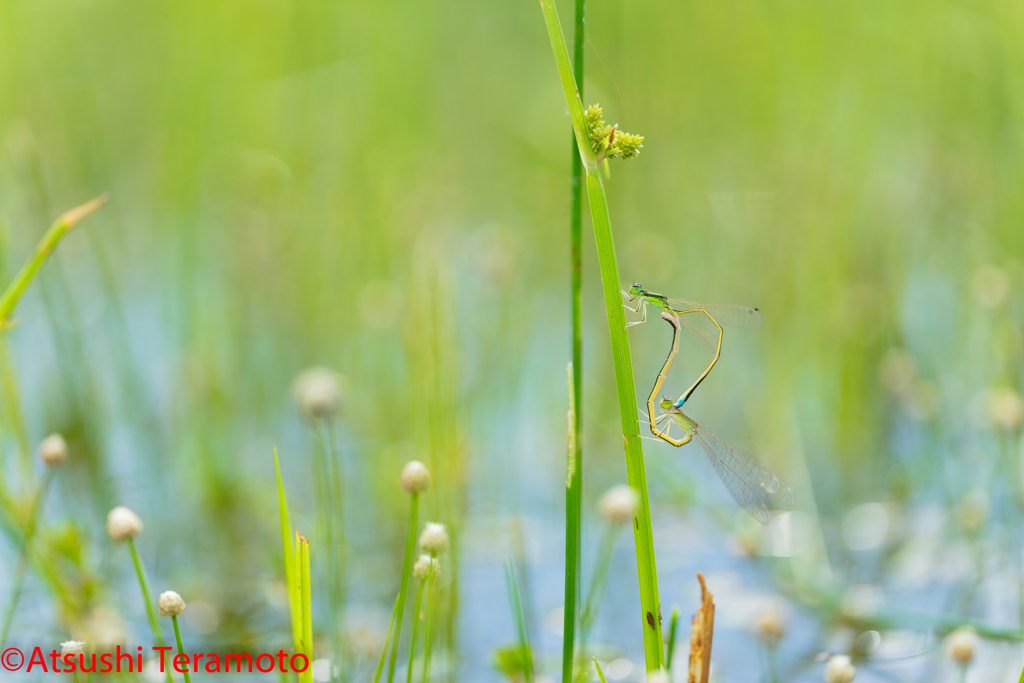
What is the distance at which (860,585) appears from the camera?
1.63 meters

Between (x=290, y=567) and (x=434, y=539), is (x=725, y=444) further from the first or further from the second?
(x=290, y=567)

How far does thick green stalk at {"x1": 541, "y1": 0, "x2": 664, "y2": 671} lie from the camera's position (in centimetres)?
74

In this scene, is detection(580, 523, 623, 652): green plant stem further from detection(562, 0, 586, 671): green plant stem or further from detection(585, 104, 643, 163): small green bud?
detection(585, 104, 643, 163): small green bud

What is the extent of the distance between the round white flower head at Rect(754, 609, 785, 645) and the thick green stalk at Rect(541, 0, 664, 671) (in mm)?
456

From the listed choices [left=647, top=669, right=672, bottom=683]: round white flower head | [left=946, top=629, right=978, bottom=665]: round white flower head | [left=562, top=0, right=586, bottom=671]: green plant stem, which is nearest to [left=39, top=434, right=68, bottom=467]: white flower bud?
[left=562, top=0, right=586, bottom=671]: green plant stem

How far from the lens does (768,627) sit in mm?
A: 1177

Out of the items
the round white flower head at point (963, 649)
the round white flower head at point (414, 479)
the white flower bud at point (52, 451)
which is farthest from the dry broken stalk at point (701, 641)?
the white flower bud at point (52, 451)

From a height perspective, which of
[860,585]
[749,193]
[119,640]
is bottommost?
[860,585]

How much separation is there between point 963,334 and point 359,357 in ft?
6.05

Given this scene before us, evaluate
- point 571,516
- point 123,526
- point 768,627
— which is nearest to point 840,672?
point 768,627

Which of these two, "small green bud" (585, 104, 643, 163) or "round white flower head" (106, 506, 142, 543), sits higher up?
"small green bud" (585, 104, 643, 163)

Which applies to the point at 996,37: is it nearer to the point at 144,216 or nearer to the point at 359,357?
the point at 359,357

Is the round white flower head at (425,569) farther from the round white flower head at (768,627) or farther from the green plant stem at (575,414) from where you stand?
the round white flower head at (768,627)

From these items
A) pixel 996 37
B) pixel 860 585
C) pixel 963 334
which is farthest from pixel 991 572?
pixel 996 37
